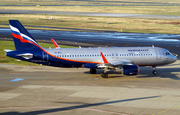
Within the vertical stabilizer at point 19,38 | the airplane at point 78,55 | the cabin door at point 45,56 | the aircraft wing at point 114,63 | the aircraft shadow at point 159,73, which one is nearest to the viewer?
the aircraft wing at point 114,63

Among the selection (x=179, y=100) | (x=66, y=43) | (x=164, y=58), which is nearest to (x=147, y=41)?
(x=66, y=43)

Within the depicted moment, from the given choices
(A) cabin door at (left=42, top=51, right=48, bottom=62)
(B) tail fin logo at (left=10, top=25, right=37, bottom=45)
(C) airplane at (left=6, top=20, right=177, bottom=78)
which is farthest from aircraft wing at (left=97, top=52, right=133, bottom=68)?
(B) tail fin logo at (left=10, top=25, right=37, bottom=45)

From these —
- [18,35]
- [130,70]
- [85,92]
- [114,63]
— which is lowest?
[85,92]

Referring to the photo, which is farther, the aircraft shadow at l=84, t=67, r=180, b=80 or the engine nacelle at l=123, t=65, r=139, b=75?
the aircraft shadow at l=84, t=67, r=180, b=80

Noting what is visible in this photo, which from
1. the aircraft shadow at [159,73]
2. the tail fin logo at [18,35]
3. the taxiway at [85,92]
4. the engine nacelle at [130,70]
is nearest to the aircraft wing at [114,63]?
the engine nacelle at [130,70]

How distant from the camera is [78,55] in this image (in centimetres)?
4819

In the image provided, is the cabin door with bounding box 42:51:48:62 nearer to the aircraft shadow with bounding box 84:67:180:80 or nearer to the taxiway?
the taxiway

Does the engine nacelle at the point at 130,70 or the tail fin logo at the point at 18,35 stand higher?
the tail fin logo at the point at 18,35

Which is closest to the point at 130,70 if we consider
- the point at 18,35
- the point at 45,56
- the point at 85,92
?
the point at 85,92

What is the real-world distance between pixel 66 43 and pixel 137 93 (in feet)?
164

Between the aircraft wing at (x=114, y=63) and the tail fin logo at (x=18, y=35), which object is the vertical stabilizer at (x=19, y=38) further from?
the aircraft wing at (x=114, y=63)

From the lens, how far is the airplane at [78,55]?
47.1 meters

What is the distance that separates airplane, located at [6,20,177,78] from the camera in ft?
155

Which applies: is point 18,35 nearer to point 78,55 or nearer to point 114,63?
point 78,55
